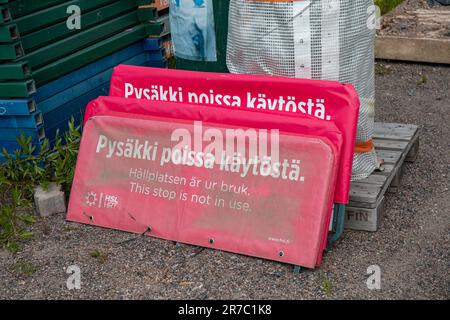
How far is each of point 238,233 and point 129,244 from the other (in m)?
0.65

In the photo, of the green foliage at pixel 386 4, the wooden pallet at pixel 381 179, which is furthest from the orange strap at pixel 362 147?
the green foliage at pixel 386 4

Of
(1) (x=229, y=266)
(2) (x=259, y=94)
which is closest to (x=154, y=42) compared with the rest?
(2) (x=259, y=94)

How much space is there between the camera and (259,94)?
13.2ft

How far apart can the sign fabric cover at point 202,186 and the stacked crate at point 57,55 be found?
53 cm

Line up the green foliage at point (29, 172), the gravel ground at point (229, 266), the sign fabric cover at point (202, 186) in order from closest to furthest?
the gravel ground at point (229, 266), the sign fabric cover at point (202, 186), the green foliage at point (29, 172)

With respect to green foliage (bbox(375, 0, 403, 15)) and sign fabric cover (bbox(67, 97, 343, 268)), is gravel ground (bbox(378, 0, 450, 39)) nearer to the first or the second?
green foliage (bbox(375, 0, 403, 15))

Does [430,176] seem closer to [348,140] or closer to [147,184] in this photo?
[348,140]

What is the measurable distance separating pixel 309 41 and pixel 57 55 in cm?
186

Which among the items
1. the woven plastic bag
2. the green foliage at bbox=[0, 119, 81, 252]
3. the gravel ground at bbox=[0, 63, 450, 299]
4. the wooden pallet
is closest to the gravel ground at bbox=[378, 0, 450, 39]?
the wooden pallet

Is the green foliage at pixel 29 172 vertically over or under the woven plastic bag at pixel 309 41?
under

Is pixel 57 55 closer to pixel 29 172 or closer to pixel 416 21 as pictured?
pixel 29 172

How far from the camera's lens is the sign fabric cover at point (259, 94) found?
12.3 ft

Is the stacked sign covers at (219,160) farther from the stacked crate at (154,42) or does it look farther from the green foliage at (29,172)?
the stacked crate at (154,42)

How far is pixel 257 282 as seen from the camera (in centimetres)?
364
